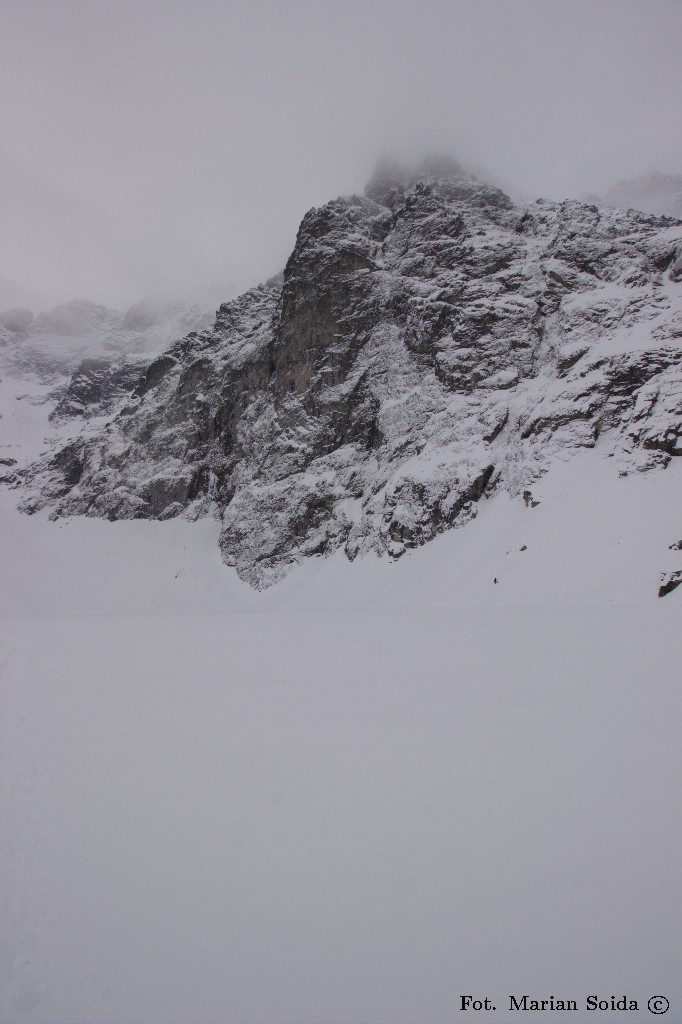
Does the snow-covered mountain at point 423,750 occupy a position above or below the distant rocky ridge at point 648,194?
below

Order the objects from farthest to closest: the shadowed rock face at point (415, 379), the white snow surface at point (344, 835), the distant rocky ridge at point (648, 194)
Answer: the distant rocky ridge at point (648, 194) → the shadowed rock face at point (415, 379) → the white snow surface at point (344, 835)

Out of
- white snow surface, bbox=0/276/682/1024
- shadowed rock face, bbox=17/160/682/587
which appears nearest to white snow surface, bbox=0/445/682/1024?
white snow surface, bbox=0/276/682/1024

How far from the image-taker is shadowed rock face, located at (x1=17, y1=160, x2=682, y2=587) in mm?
42062

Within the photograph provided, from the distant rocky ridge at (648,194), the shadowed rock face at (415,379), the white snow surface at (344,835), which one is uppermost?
the distant rocky ridge at (648,194)

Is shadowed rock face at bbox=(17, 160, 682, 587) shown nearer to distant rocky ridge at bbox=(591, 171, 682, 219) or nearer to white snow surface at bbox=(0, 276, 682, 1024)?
white snow surface at bbox=(0, 276, 682, 1024)

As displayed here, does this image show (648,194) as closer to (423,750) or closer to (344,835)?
(423,750)

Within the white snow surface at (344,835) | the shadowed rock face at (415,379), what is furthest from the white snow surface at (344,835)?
the shadowed rock face at (415,379)

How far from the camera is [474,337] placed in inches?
2127

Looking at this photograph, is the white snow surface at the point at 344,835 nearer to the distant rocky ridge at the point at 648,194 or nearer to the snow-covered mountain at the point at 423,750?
the snow-covered mountain at the point at 423,750

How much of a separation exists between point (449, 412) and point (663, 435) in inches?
841

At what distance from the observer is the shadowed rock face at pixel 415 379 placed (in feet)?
138

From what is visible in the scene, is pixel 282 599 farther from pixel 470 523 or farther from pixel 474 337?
pixel 474 337

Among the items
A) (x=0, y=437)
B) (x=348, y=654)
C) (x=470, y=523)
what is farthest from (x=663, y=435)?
(x=0, y=437)

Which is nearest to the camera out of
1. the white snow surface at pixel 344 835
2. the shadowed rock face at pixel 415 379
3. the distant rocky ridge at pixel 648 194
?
the white snow surface at pixel 344 835
